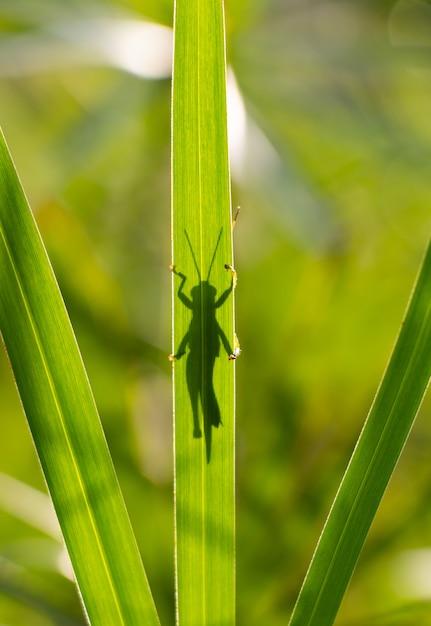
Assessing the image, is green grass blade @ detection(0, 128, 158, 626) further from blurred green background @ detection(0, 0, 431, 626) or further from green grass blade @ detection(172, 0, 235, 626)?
blurred green background @ detection(0, 0, 431, 626)

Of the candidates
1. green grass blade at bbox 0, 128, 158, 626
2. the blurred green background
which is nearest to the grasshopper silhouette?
green grass blade at bbox 0, 128, 158, 626

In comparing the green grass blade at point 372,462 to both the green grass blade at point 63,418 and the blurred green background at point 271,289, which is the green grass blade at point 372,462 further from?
the blurred green background at point 271,289

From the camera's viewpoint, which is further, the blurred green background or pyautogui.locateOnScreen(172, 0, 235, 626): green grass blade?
the blurred green background

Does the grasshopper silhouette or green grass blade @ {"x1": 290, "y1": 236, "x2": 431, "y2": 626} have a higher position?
the grasshopper silhouette

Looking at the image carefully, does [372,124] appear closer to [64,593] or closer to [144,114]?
[144,114]

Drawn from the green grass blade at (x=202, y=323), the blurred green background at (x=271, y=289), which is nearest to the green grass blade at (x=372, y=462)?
the green grass blade at (x=202, y=323)

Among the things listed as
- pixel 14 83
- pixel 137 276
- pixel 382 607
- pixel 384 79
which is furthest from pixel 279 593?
pixel 14 83

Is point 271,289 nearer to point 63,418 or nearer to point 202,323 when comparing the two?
point 202,323

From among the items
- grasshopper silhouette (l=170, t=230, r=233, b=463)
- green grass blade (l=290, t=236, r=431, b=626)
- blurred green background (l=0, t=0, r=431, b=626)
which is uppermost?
blurred green background (l=0, t=0, r=431, b=626)

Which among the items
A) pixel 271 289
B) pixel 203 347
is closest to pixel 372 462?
pixel 203 347
